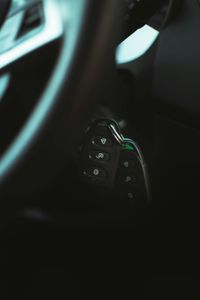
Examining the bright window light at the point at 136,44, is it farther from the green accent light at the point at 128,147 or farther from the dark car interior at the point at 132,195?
the green accent light at the point at 128,147

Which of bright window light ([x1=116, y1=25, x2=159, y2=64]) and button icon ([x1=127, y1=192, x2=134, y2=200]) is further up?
bright window light ([x1=116, y1=25, x2=159, y2=64])

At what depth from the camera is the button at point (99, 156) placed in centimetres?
89

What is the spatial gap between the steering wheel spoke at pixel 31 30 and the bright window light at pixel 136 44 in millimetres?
369

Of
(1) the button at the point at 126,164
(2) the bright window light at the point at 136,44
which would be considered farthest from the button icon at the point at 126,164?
(2) the bright window light at the point at 136,44

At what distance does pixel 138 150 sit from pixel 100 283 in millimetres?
249

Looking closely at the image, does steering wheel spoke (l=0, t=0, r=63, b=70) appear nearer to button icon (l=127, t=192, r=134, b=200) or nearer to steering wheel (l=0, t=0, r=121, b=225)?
steering wheel (l=0, t=0, r=121, b=225)

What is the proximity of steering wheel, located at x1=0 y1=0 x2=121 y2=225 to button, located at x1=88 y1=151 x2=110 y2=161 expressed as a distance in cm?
46

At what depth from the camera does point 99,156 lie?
0.89 m

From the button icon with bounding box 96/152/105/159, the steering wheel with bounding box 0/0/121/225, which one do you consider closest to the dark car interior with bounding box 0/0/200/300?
the button icon with bounding box 96/152/105/159

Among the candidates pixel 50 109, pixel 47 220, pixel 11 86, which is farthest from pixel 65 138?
pixel 47 220

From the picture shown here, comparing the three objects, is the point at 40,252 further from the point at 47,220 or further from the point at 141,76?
the point at 141,76

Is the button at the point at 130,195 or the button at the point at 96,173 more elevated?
the button at the point at 96,173

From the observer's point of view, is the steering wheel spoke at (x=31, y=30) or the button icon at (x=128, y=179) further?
the button icon at (x=128, y=179)

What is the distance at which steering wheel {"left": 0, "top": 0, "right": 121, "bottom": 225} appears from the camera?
411mm
